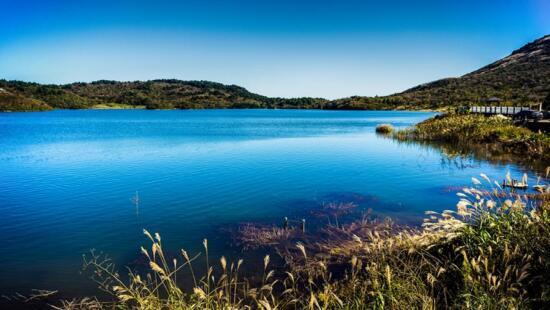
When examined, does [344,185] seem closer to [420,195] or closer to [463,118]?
[420,195]

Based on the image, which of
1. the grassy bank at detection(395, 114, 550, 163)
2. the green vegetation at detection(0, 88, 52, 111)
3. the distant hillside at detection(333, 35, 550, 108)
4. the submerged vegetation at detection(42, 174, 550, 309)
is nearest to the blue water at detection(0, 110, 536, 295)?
the submerged vegetation at detection(42, 174, 550, 309)

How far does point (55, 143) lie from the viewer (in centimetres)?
3762

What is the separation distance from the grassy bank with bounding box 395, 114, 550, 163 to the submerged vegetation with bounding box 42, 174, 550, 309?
788 inches

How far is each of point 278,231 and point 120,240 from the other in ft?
17.0

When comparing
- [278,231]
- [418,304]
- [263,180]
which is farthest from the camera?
[263,180]

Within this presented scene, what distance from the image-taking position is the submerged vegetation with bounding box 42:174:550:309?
16.6 feet

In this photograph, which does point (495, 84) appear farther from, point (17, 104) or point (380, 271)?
point (17, 104)

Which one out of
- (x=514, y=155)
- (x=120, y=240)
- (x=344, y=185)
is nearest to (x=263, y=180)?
(x=344, y=185)

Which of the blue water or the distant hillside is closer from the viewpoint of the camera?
the blue water

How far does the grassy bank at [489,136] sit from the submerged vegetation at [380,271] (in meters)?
20.0

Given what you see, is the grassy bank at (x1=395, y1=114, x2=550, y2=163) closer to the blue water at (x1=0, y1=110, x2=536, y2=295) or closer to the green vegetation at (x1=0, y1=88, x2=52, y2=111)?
the blue water at (x1=0, y1=110, x2=536, y2=295)

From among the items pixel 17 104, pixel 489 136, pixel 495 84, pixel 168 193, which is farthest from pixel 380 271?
pixel 17 104

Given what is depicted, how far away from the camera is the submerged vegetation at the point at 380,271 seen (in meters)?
5.06

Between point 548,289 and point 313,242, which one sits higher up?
point 548,289
